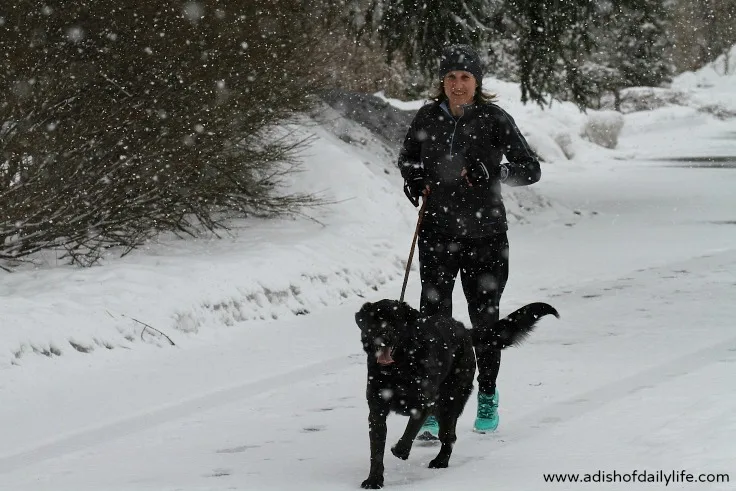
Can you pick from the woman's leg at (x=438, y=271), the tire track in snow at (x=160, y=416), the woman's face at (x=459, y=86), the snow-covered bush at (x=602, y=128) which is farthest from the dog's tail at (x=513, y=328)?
Answer: the snow-covered bush at (x=602, y=128)

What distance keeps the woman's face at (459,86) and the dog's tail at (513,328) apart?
1.09m

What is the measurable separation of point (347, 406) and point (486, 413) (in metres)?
1.05

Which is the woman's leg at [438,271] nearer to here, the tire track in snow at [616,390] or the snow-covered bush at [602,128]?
the tire track in snow at [616,390]

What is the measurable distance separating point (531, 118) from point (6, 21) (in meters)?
26.0

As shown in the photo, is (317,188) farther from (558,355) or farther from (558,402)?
(558,402)

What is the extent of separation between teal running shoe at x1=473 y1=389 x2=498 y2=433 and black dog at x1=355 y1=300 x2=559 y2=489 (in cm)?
53

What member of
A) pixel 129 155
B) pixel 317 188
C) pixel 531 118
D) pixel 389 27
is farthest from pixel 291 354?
pixel 531 118

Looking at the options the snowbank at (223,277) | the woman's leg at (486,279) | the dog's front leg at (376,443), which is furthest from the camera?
the snowbank at (223,277)

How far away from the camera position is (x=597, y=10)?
55.7ft

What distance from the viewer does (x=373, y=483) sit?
460 cm

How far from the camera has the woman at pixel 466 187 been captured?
18.0 ft

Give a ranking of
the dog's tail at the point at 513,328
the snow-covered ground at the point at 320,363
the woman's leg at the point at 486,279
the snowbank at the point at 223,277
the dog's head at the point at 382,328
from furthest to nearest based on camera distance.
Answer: the snowbank at the point at 223,277 < the woman's leg at the point at 486,279 < the dog's tail at the point at 513,328 < the snow-covered ground at the point at 320,363 < the dog's head at the point at 382,328

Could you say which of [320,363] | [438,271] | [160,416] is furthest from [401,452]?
[320,363]

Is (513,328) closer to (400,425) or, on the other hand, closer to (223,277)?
(400,425)
